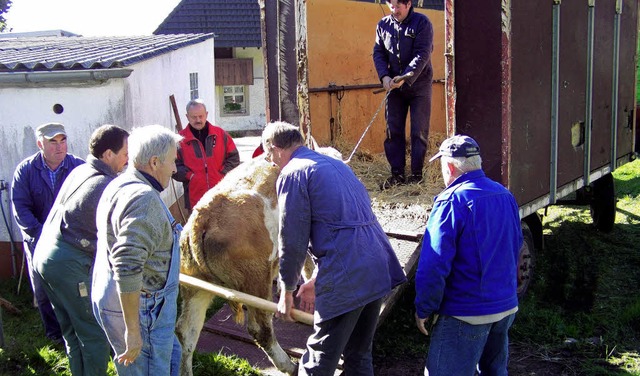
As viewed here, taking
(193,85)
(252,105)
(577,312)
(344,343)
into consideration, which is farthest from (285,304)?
(252,105)

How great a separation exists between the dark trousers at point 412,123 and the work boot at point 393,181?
0.15 feet

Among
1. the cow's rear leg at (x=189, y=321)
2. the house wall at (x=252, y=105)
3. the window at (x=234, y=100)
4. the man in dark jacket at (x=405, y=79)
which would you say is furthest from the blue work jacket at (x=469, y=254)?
the window at (x=234, y=100)

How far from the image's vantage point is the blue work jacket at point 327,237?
10.6 ft

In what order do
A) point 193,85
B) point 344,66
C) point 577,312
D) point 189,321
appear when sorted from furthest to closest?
point 193,85
point 344,66
point 577,312
point 189,321

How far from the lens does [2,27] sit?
2617cm

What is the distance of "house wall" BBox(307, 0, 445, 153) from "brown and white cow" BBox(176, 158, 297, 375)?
3.17 metres

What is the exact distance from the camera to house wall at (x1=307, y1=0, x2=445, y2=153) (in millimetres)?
7438

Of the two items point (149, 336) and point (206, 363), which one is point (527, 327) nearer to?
point (206, 363)

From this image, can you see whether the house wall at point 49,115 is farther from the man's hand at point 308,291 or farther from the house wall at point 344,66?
the man's hand at point 308,291

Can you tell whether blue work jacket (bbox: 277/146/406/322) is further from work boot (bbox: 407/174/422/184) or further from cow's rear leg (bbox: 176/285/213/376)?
work boot (bbox: 407/174/422/184)

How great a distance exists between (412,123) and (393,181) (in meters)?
0.59

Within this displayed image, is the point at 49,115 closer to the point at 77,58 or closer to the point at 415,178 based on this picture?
the point at 77,58

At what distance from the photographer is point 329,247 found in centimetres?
326

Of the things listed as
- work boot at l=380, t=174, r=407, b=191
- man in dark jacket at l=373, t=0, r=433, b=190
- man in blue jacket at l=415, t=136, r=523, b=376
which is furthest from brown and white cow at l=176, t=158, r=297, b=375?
man in dark jacket at l=373, t=0, r=433, b=190
